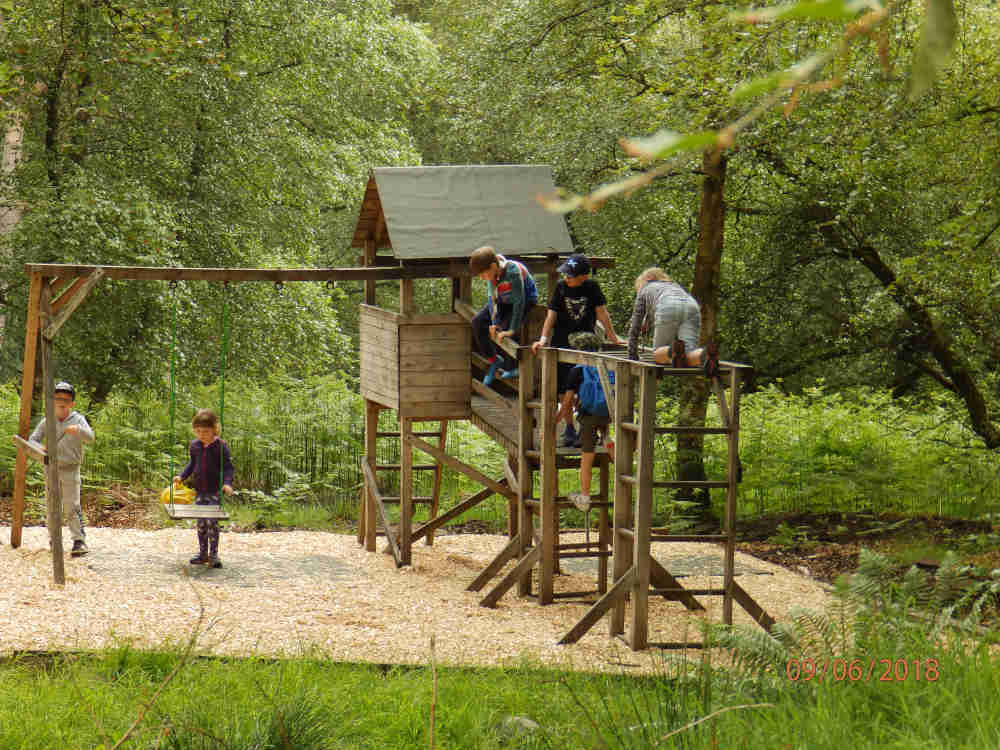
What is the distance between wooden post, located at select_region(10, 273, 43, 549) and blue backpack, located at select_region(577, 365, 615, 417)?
181 inches

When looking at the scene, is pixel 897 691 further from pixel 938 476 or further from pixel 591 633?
pixel 938 476

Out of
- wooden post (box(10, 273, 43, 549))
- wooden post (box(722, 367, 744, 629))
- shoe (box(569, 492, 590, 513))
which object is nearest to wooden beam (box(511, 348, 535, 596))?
shoe (box(569, 492, 590, 513))

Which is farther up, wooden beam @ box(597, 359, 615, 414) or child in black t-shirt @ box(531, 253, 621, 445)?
child in black t-shirt @ box(531, 253, 621, 445)

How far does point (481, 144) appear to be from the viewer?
17234 mm

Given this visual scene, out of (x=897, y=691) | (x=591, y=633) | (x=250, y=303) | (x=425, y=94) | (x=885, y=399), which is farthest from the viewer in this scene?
(x=425, y=94)

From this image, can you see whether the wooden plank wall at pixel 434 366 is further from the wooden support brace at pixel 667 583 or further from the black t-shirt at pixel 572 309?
the wooden support brace at pixel 667 583

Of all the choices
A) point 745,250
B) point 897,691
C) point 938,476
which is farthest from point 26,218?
point 897,691

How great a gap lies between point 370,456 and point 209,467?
204cm

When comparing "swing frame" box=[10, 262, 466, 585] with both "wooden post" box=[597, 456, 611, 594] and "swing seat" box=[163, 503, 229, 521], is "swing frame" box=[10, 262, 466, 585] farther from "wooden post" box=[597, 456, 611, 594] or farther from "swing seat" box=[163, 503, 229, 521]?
"wooden post" box=[597, 456, 611, 594]

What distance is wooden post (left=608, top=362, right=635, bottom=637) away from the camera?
7.89 metres

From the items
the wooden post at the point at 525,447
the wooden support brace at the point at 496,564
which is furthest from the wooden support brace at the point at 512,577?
the wooden support brace at the point at 496,564

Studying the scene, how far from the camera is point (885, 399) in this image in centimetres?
1492

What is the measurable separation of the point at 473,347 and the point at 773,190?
590 centimetres

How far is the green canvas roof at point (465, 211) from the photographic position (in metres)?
10.1
